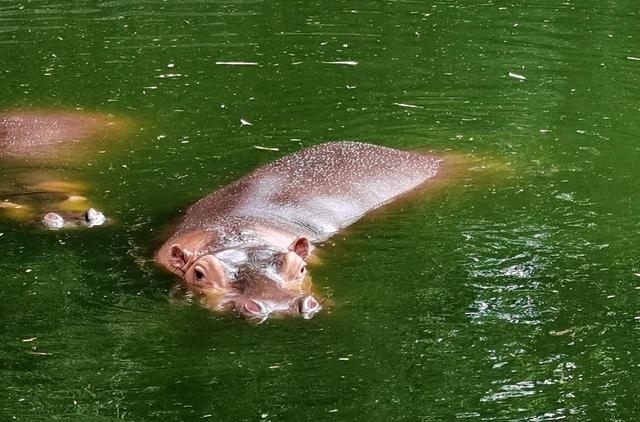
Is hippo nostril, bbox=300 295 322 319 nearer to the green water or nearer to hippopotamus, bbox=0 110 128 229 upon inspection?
the green water

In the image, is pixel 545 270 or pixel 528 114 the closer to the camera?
pixel 545 270

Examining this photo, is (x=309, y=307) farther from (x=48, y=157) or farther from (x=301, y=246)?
(x=48, y=157)

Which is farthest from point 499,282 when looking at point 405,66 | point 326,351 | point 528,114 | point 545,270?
point 405,66

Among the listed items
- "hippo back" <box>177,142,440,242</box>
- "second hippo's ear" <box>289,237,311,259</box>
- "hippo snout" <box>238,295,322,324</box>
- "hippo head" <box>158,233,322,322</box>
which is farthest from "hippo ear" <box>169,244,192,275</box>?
"hippo snout" <box>238,295,322,324</box>

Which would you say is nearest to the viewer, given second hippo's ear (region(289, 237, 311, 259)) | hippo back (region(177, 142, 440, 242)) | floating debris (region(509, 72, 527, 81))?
second hippo's ear (region(289, 237, 311, 259))

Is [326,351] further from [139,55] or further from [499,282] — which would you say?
[139,55]

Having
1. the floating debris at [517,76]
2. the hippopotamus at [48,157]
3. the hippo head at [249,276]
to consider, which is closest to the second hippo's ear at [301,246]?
the hippo head at [249,276]

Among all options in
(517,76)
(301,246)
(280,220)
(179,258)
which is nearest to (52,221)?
(179,258)
